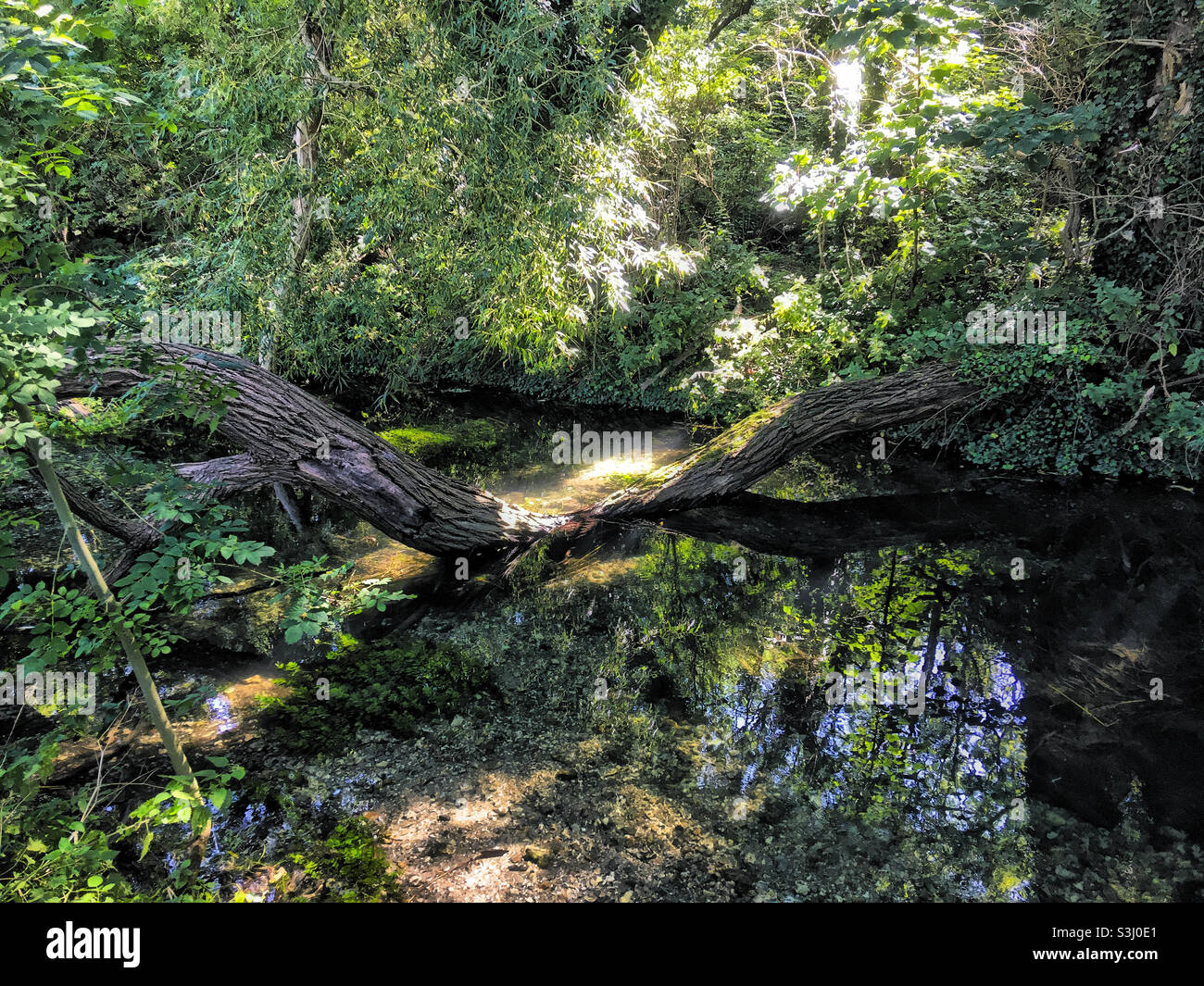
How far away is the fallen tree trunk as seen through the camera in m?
4.57

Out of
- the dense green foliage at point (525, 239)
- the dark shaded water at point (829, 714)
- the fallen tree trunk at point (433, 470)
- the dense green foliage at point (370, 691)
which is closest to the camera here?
the dense green foliage at point (525, 239)

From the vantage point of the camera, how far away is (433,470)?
5.32m

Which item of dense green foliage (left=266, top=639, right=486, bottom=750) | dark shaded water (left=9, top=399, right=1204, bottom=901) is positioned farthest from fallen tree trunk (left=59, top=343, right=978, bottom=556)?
dense green foliage (left=266, top=639, right=486, bottom=750)

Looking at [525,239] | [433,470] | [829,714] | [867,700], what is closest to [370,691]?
[433,470]

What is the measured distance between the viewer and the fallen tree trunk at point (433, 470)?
15.0 ft

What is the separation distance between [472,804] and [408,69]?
15.6ft

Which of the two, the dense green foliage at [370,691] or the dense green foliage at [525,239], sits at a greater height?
the dense green foliage at [525,239]

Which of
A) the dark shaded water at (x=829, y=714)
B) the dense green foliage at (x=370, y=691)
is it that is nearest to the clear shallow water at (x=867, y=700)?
the dark shaded water at (x=829, y=714)

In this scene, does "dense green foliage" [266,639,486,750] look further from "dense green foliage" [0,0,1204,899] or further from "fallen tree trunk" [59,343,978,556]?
"fallen tree trunk" [59,343,978,556]

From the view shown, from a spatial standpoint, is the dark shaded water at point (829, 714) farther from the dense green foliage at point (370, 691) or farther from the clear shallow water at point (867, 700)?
the dense green foliage at point (370, 691)

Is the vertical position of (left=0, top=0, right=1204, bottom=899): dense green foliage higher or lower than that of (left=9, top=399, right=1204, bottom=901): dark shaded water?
higher

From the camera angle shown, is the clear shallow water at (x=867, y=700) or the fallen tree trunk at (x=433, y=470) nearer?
the clear shallow water at (x=867, y=700)

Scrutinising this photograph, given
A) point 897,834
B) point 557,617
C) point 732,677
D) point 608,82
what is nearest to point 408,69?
point 608,82

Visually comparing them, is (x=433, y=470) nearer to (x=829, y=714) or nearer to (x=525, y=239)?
(x=525, y=239)
